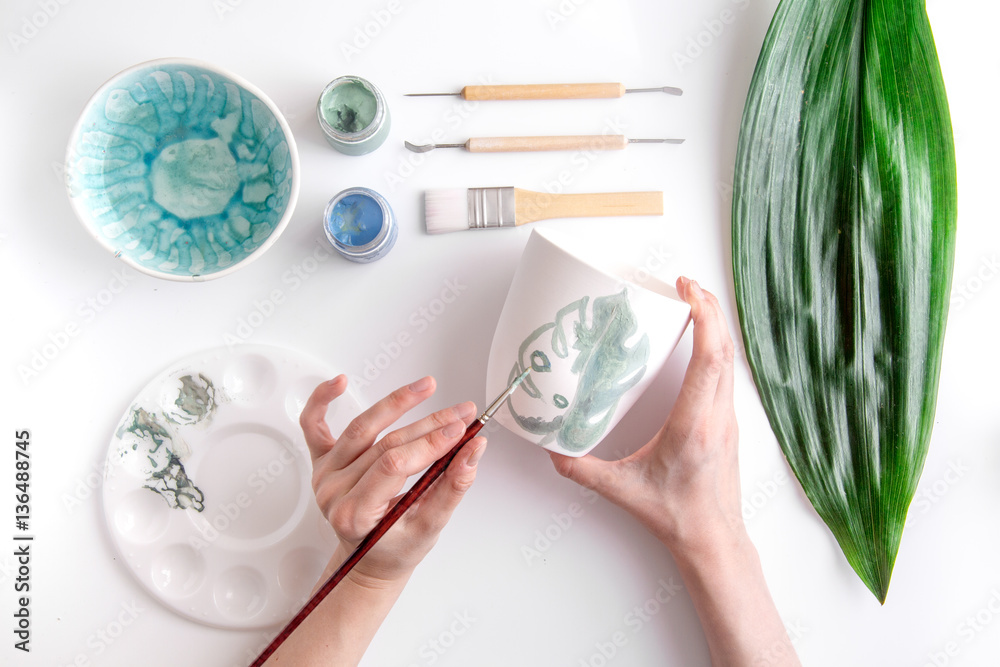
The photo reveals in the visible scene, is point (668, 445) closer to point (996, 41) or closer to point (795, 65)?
point (795, 65)

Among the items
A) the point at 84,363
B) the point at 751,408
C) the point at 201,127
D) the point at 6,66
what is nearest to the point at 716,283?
the point at 751,408

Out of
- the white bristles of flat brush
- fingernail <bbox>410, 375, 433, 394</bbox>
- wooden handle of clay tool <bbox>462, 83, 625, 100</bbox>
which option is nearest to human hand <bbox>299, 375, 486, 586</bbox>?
fingernail <bbox>410, 375, 433, 394</bbox>

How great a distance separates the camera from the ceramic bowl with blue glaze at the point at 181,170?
71 centimetres

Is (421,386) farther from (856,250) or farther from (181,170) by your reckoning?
(856,250)

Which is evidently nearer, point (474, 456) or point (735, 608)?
point (474, 456)

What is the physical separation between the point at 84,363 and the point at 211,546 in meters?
0.29

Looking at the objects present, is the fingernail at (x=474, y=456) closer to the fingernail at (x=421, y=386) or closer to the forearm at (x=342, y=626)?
the fingernail at (x=421, y=386)

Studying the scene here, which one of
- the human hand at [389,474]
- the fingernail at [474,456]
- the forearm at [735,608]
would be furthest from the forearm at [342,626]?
the forearm at [735,608]

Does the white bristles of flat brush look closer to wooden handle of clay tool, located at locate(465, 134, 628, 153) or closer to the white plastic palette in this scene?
wooden handle of clay tool, located at locate(465, 134, 628, 153)

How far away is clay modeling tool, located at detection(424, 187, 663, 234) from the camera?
2.52 ft

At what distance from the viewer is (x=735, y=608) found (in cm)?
73

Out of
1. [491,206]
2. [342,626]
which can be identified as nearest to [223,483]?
[342,626]

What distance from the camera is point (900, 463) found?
76cm

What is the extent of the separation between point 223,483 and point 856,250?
85 cm
